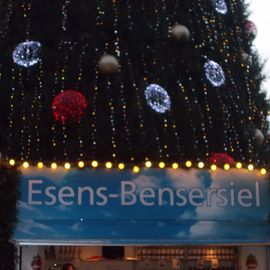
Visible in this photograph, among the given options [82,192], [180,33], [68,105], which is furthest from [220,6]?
[82,192]

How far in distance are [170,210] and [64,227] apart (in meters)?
1.45

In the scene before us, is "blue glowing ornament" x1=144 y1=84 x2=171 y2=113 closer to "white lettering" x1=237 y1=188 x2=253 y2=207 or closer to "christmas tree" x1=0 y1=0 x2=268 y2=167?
"christmas tree" x1=0 y1=0 x2=268 y2=167

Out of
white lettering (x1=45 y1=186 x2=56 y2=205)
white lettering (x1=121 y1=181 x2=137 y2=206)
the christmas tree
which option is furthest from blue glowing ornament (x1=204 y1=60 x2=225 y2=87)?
white lettering (x1=45 y1=186 x2=56 y2=205)

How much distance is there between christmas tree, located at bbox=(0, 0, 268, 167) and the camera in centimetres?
958

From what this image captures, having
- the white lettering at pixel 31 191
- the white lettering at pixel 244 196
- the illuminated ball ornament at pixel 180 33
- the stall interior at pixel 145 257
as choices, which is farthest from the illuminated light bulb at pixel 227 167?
the white lettering at pixel 31 191

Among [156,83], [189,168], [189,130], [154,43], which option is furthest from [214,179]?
[154,43]

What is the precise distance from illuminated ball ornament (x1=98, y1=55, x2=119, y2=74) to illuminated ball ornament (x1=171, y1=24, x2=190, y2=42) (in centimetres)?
114

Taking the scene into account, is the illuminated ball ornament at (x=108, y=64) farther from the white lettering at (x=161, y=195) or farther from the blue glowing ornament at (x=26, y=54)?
the white lettering at (x=161, y=195)

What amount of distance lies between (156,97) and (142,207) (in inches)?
70.3

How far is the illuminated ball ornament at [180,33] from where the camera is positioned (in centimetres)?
1020

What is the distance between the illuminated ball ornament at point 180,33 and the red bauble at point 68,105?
1996 mm

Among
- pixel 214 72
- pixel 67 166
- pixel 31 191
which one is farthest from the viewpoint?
pixel 214 72

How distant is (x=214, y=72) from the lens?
10.4m

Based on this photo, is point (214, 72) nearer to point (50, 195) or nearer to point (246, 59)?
point (246, 59)
